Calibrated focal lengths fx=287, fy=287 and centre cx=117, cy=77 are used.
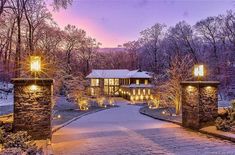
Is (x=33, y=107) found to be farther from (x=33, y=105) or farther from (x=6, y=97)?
(x=6, y=97)

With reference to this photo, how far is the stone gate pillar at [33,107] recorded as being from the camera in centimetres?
855

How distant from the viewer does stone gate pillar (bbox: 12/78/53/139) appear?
336 inches

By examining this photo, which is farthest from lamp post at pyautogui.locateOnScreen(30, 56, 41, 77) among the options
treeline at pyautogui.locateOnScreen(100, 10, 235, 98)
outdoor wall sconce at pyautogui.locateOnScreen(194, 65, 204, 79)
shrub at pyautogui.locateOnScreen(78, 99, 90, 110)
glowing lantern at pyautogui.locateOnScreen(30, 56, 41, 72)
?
treeline at pyautogui.locateOnScreen(100, 10, 235, 98)

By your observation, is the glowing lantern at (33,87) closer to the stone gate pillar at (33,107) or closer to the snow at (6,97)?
the stone gate pillar at (33,107)

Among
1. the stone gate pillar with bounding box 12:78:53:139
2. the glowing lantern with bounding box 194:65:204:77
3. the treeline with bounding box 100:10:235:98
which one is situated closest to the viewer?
the stone gate pillar with bounding box 12:78:53:139

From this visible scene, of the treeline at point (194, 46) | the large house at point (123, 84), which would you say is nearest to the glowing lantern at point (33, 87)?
the treeline at point (194, 46)

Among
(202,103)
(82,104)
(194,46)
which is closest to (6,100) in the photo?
(82,104)

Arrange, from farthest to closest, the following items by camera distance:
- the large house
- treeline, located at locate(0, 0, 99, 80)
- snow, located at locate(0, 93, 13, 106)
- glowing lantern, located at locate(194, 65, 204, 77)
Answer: the large house
snow, located at locate(0, 93, 13, 106)
treeline, located at locate(0, 0, 99, 80)
glowing lantern, located at locate(194, 65, 204, 77)

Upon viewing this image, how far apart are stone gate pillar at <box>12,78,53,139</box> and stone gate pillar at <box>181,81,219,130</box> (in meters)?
5.40

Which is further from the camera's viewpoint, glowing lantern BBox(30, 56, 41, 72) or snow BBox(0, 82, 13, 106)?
snow BBox(0, 82, 13, 106)

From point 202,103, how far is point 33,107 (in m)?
6.08

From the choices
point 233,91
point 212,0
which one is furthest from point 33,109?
point 233,91

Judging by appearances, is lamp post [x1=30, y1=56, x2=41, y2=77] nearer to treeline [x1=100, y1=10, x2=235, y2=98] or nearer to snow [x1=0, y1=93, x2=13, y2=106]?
snow [x1=0, y1=93, x2=13, y2=106]

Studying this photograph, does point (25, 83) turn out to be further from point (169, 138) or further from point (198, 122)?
point (198, 122)
